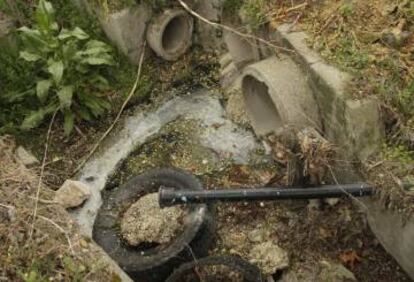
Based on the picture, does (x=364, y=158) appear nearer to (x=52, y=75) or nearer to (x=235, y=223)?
(x=235, y=223)

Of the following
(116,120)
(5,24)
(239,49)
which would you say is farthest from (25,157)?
(239,49)

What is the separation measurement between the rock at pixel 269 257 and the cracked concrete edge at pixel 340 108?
1051 millimetres

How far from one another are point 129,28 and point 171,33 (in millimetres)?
604

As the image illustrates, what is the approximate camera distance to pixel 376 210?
17.2ft

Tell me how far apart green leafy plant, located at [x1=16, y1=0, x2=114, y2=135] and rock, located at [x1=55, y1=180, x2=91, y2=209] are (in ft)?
2.37

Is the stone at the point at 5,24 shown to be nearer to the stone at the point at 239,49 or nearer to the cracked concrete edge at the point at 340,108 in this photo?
the stone at the point at 239,49

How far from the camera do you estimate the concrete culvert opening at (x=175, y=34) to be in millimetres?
7289

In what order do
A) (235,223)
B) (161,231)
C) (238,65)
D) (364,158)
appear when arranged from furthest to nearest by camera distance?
(238,65) < (235,223) < (161,231) < (364,158)

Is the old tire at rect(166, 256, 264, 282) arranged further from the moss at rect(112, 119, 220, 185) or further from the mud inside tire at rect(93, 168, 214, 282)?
the moss at rect(112, 119, 220, 185)

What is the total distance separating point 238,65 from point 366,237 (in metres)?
2.44

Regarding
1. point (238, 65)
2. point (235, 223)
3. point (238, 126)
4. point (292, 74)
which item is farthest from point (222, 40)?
point (235, 223)

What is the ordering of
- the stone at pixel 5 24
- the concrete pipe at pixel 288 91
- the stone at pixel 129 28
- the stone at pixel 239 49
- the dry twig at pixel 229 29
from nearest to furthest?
1. the concrete pipe at pixel 288 91
2. the dry twig at pixel 229 29
3. the stone at pixel 239 49
4. the stone at pixel 129 28
5. the stone at pixel 5 24

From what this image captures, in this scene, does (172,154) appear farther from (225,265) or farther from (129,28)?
(225,265)

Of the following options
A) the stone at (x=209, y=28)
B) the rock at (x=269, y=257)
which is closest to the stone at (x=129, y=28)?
the stone at (x=209, y=28)
